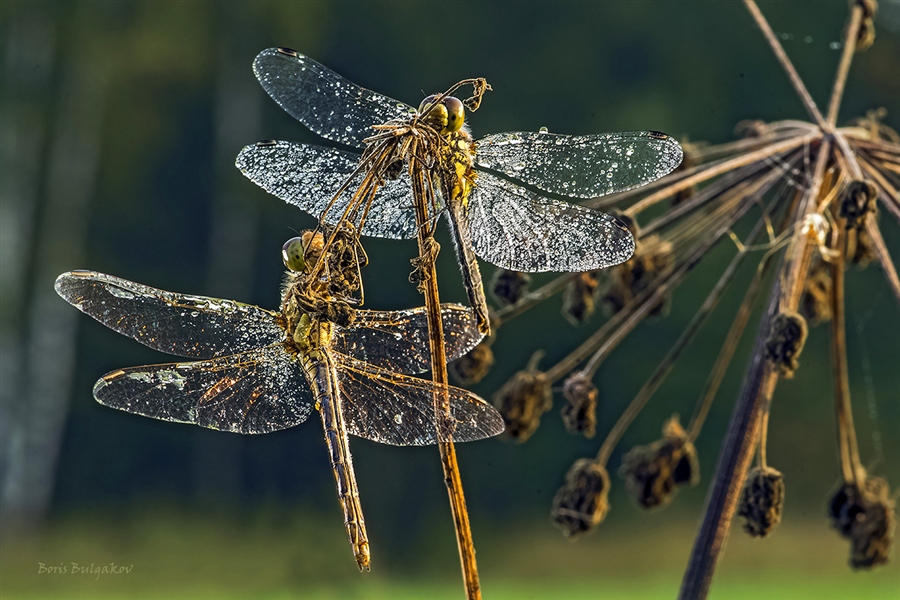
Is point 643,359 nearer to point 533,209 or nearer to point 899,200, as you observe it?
point 899,200

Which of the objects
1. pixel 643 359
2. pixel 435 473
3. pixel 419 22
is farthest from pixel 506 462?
pixel 419 22

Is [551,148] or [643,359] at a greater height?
[643,359]

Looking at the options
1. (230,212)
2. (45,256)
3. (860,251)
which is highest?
(230,212)

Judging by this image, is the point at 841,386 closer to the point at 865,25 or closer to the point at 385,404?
the point at 865,25

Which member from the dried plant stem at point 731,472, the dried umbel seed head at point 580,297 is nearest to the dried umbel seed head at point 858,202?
the dried plant stem at point 731,472

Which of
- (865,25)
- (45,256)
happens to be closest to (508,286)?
(865,25)

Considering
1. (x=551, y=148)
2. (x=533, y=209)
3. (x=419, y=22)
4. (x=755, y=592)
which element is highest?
(x=419, y=22)

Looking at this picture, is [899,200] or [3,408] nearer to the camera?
[899,200]
